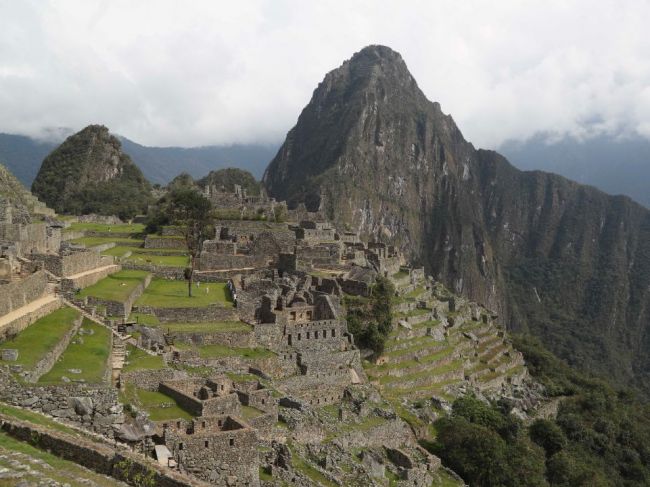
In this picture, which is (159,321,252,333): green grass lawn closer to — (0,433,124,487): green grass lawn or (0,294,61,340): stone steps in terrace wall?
(0,294,61,340): stone steps in terrace wall

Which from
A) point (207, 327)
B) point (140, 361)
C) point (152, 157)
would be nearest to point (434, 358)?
point (207, 327)

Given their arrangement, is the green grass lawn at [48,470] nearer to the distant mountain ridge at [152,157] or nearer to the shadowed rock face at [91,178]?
the shadowed rock face at [91,178]

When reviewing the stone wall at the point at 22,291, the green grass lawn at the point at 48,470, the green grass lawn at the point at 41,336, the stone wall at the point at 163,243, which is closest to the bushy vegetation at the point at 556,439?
the green grass lawn at the point at 41,336

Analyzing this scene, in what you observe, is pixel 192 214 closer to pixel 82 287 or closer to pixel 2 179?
pixel 82 287

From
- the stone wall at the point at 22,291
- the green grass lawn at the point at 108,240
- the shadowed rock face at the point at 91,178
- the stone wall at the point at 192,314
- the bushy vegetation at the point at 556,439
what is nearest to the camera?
the stone wall at the point at 22,291

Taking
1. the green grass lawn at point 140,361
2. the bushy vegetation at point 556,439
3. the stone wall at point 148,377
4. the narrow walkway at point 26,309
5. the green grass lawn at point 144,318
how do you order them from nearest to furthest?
the narrow walkway at point 26,309 < the stone wall at point 148,377 < the green grass lawn at point 140,361 < the green grass lawn at point 144,318 < the bushy vegetation at point 556,439

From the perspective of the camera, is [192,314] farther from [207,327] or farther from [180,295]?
[180,295]

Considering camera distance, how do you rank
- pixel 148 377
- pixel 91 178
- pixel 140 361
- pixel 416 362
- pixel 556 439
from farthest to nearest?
pixel 91 178
pixel 556 439
pixel 416 362
pixel 140 361
pixel 148 377
